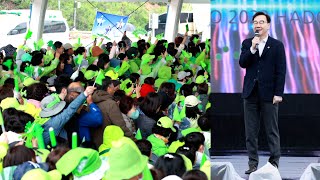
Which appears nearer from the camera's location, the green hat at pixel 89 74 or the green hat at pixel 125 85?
the green hat at pixel 125 85

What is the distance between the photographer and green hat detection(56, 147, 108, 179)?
510 centimetres

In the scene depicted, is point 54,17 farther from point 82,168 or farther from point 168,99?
point 82,168

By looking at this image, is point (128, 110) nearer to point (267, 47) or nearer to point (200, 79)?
point (267, 47)

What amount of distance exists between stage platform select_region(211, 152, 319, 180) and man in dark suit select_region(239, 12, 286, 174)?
0.24 m

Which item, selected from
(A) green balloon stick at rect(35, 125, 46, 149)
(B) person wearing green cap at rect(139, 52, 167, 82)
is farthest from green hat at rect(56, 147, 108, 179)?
(B) person wearing green cap at rect(139, 52, 167, 82)

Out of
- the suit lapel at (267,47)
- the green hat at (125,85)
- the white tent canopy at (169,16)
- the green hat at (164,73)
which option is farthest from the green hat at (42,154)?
the white tent canopy at (169,16)

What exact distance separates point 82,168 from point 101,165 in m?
0.21

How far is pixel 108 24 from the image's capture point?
58.7 ft

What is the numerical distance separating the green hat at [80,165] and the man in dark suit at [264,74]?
2130mm

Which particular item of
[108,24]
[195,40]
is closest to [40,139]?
[195,40]

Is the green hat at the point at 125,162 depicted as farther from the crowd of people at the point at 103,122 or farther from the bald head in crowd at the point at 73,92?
the bald head in crowd at the point at 73,92

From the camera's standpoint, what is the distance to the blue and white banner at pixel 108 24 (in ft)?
58.1

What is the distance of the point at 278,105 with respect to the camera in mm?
7160

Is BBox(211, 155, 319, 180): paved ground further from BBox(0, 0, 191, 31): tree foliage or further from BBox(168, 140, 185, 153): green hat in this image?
BBox(0, 0, 191, 31): tree foliage
